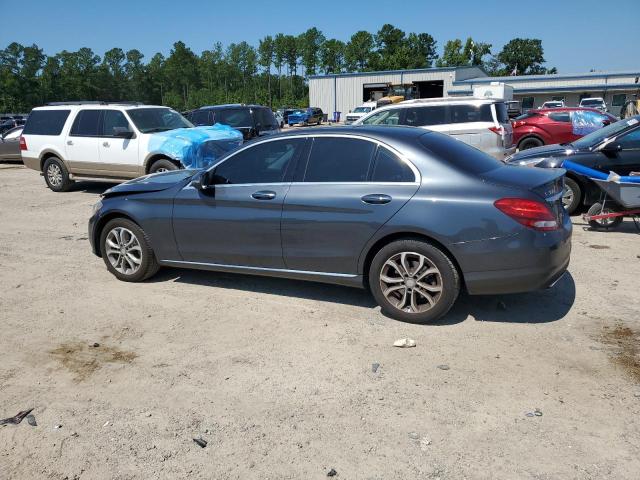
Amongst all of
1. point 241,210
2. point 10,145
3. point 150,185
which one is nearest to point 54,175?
point 150,185

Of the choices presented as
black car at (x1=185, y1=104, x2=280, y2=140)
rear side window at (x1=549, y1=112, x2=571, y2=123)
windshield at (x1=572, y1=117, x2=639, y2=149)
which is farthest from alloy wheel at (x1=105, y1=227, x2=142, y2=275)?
rear side window at (x1=549, y1=112, x2=571, y2=123)

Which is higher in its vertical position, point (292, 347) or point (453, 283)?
point (453, 283)

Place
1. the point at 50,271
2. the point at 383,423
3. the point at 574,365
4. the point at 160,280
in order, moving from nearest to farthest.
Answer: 1. the point at 383,423
2. the point at 574,365
3. the point at 160,280
4. the point at 50,271

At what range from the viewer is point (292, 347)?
13.9ft

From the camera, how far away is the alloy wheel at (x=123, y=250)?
5.79 m

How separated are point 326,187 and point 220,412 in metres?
2.21

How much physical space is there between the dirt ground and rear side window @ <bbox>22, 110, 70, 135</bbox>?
→ 759cm

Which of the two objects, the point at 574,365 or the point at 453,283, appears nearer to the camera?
the point at 574,365

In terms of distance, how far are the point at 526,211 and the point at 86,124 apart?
1045 centimetres

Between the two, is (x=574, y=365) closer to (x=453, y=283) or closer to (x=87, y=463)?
(x=453, y=283)

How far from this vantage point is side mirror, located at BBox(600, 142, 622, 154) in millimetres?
8250

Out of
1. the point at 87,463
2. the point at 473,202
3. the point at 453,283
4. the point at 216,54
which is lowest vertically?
the point at 87,463

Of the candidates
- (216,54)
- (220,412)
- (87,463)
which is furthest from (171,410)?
(216,54)

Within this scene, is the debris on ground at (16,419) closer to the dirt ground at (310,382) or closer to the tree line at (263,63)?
the dirt ground at (310,382)
